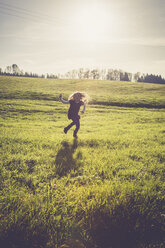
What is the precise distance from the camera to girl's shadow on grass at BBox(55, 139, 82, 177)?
3.53 metres

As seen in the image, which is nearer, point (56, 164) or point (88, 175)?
point (88, 175)

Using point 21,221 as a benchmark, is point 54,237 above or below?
below

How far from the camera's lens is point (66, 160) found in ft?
13.3

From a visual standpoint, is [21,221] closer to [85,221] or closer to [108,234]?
[85,221]

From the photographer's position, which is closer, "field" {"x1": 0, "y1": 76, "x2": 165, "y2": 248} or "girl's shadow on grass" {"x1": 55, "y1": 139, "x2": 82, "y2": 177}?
"field" {"x1": 0, "y1": 76, "x2": 165, "y2": 248}

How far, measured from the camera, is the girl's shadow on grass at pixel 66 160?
353 cm

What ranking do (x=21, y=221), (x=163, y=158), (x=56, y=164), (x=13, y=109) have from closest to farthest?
(x=21, y=221) → (x=56, y=164) → (x=163, y=158) → (x=13, y=109)

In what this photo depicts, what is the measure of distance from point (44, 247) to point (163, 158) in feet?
14.2

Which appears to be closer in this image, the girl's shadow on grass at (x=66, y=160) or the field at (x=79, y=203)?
the field at (x=79, y=203)

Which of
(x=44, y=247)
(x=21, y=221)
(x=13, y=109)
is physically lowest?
(x=44, y=247)

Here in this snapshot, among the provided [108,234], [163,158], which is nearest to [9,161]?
[108,234]

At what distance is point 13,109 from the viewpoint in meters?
15.2

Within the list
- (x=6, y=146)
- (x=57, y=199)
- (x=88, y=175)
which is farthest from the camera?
(x=6, y=146)

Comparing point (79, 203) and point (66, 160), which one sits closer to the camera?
point (79, 203)
